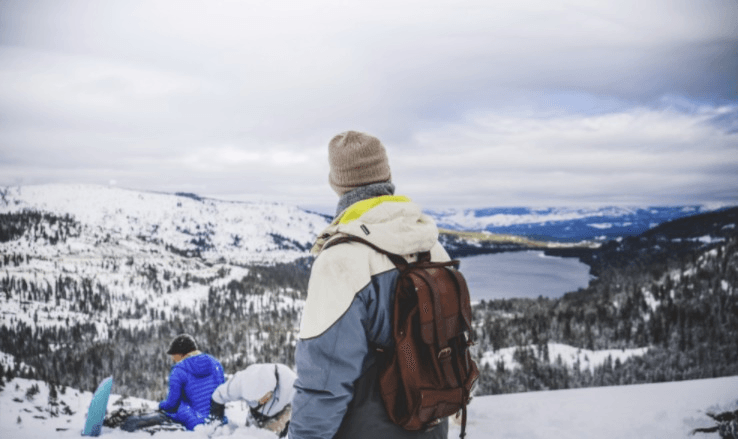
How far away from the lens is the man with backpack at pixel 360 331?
96.3 inches

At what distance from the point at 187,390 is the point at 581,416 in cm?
651

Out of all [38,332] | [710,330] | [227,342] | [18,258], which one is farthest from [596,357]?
[18,258]

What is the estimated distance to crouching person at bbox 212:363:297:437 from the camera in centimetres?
676

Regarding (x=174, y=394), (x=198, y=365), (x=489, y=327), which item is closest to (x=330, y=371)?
(x=198, y=365)

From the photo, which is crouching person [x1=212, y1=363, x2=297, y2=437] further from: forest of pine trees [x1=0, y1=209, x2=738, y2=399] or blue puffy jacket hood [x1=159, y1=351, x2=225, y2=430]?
forest of pine trees [x1=0, y1=209, x2=738, y2=399]

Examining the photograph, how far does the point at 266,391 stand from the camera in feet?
22.3

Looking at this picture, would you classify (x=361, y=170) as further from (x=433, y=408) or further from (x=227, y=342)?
(x=227, y=342)

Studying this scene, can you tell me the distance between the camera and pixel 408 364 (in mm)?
2529

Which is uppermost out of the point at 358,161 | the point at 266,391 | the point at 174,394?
the point at 358,161

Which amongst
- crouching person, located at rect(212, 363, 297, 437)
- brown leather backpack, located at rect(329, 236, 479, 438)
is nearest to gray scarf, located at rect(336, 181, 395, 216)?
brown leather backpack, located at rect(329, 236, 479, 438)

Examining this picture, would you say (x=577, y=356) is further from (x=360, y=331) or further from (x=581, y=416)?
(x=360, y=331)

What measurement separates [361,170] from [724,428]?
6.82m

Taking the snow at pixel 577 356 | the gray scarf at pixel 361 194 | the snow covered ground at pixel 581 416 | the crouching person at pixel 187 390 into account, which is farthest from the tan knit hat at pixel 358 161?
the snow at pixel 577 356

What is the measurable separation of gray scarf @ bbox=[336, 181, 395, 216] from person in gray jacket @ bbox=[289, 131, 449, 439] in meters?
0.11
